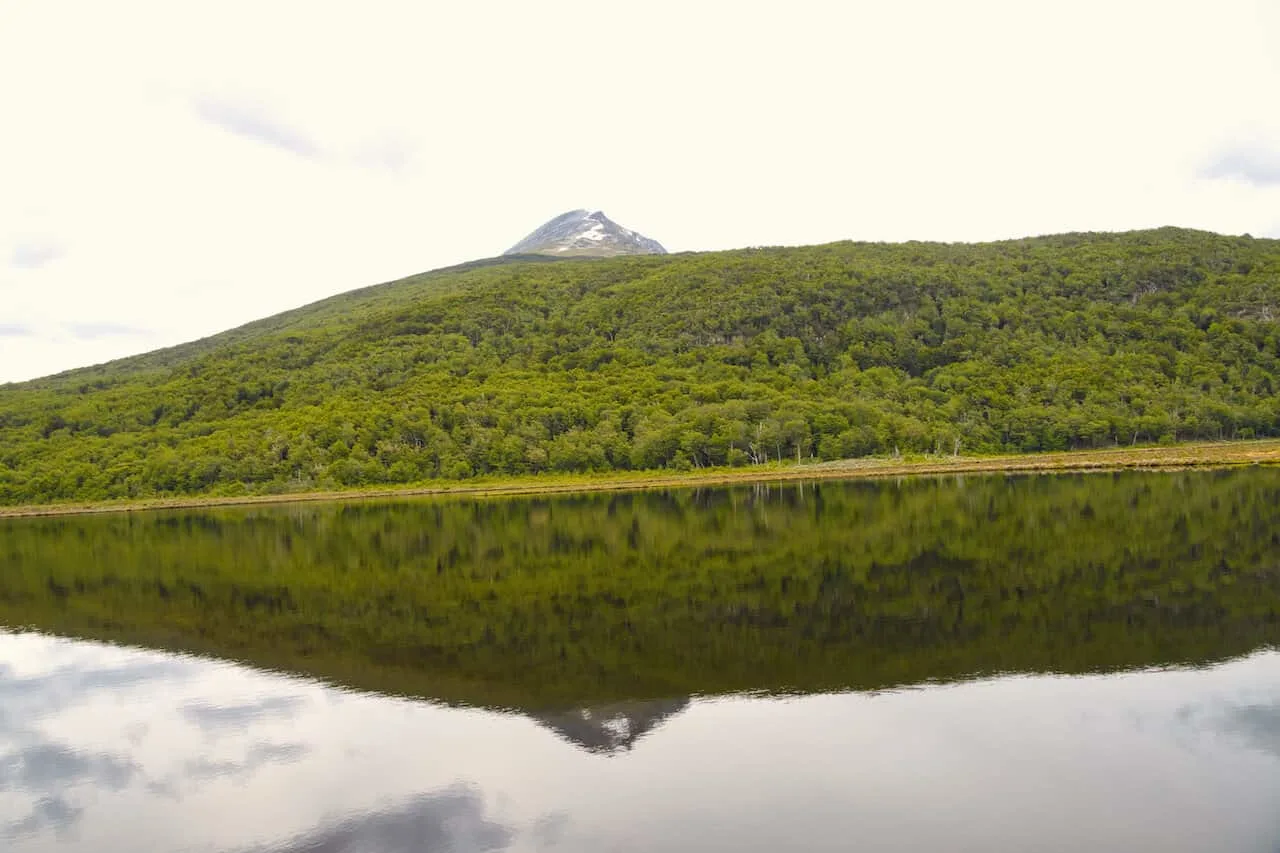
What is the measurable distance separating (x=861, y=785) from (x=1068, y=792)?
3.21m

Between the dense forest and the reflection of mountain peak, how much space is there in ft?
358

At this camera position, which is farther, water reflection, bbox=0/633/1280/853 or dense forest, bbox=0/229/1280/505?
dense forest, bbox=0/229/1280/505

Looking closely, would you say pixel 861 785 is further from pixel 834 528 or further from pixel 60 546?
pixel 60 546

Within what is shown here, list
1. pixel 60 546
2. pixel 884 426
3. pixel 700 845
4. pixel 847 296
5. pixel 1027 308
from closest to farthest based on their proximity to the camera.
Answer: pixel 700 845 → pixel 60 546 → pixel 884 426 → pixel 1027 308 → pixel 847 296

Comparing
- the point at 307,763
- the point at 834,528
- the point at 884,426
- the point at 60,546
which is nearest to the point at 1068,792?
the point at 307,763

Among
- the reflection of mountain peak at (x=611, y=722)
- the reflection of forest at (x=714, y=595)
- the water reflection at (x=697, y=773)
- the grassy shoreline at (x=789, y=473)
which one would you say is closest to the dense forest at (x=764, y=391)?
the grassy shoreline at (x=789, y=473)

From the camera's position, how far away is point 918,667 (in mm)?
19906

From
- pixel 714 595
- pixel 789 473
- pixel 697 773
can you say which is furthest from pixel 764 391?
pixel 697 773

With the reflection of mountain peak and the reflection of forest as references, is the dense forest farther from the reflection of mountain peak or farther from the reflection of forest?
the reflection of mountain peak

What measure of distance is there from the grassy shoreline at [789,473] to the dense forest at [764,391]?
21.6 ft

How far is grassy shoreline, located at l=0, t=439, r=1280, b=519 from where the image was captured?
298 ft

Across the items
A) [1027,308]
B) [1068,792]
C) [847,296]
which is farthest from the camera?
[847,296]

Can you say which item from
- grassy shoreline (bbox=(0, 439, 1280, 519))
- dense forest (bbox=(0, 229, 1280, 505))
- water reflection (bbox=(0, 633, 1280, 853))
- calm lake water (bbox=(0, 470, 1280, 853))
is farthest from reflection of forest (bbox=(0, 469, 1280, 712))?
dense forest (bbox=(0, 229, 1280, 505))

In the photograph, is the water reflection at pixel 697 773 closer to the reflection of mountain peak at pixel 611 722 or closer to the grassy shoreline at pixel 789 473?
the reflection of mountain peak at pixel 611 722
